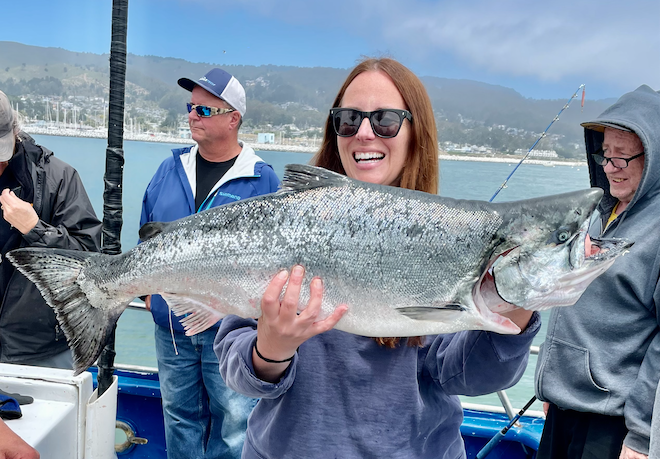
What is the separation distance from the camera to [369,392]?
155 cm

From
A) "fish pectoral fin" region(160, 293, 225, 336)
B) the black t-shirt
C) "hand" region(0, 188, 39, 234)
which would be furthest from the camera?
the black t-shirt

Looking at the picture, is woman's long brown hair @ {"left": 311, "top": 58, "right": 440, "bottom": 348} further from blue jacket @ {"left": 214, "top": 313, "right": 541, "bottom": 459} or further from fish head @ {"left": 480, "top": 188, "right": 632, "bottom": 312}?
blue jacket @ {"left": 214, "top": 313, "right": 541, "bottom": 459}

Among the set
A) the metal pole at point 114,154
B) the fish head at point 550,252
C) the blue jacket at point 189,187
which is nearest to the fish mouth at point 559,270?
the fish head at point 550,252

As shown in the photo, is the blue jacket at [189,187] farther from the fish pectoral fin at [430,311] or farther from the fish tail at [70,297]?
the fish pectoral fin at [430,311]

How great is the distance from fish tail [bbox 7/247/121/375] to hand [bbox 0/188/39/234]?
5.04ft

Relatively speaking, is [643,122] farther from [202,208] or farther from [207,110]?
[207,110]

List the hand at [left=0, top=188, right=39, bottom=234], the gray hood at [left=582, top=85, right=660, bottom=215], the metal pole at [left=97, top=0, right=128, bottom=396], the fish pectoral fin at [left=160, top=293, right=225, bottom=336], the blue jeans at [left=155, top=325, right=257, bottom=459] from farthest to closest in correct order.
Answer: the blue jeans at [left=155, top=325, right=257, bottom=459] < the hand at [left=0, top=188, right=39, bottom=234] < the metal pole at [left=97, top=0, right=128, bottom=396] < the gray hood at [left=582, top=85, right=660, bottom=215] < the fish pectoral fin at [left=160, top=293, right=225, bottom=336]

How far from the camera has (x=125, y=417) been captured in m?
3.94

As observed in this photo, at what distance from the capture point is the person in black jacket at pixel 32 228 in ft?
10.8

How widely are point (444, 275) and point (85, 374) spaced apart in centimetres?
216

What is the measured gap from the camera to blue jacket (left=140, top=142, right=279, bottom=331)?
3.81 meters

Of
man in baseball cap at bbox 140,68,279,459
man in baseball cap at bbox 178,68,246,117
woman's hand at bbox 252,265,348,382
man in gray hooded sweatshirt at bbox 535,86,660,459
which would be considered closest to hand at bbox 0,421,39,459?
woman's hand at bbox 252,265,348,382

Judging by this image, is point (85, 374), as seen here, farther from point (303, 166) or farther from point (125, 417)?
point (303, 166)

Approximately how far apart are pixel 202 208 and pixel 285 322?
99.4 inches
